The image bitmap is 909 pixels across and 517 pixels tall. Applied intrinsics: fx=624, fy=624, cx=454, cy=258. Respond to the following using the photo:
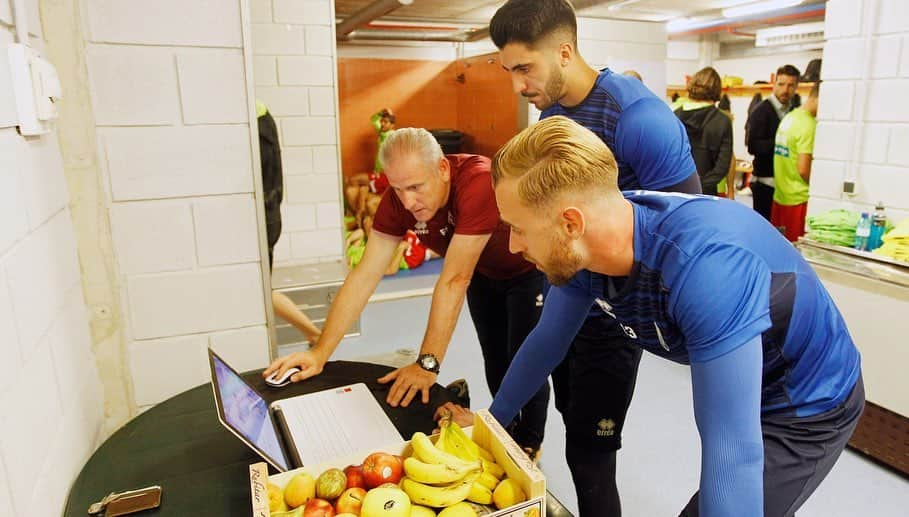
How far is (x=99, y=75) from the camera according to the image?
1.58 meters

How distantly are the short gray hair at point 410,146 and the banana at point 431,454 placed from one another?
92 centimetres

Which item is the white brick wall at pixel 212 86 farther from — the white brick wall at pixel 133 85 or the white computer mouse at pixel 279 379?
the white computer mouse at pixel 279 379

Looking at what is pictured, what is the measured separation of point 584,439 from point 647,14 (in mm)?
5658

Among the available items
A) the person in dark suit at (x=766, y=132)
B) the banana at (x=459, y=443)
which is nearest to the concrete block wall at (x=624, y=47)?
the person in dark suit at (x=766, y=132)

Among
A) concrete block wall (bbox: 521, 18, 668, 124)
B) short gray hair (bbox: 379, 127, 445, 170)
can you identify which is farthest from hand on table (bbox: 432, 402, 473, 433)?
concrete block wall (bbox: 521, 18, 668, 124)

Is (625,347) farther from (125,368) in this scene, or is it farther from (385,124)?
(385,124)

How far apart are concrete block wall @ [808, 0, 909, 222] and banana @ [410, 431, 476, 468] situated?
113 inches

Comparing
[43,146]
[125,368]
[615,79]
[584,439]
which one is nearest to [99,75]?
[43,146]

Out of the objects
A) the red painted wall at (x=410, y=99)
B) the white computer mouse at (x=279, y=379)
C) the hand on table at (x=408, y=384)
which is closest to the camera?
the hand on table at (x=408, y=384)

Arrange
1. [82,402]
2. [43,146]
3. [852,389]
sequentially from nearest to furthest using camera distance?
[852,389], [43,146], [82,402]

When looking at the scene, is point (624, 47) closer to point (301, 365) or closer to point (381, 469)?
point (301, 365)

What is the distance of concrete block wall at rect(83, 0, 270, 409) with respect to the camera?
161 cm

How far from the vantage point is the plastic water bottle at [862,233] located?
2.88 m

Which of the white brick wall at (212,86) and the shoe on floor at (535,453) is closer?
the white brick wall at (212,86)
